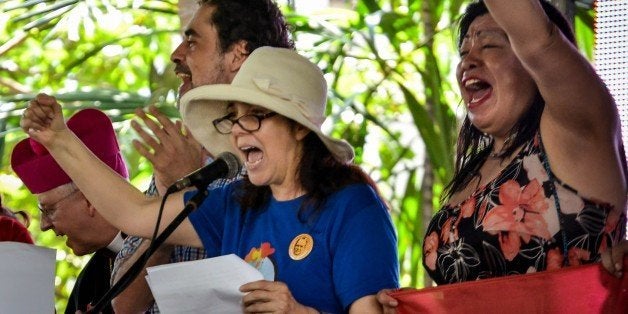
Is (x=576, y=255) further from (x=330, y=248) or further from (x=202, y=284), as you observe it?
(x=202, y=284)

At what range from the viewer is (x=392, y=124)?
675 cm

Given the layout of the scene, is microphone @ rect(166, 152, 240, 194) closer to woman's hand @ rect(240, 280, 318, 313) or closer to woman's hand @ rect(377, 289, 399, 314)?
woman's hand @ rect(240, 280, 318, 313)

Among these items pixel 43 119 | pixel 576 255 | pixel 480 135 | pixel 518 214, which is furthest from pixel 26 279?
pixel 576 255

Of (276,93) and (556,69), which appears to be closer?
(556,69)

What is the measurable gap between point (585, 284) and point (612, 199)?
0.21 m

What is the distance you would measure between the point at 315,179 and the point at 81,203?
127 centimetres

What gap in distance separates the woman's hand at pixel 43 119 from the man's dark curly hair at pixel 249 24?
602mm

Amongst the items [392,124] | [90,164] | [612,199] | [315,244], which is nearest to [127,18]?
[392,124]

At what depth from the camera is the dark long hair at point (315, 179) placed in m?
3.02

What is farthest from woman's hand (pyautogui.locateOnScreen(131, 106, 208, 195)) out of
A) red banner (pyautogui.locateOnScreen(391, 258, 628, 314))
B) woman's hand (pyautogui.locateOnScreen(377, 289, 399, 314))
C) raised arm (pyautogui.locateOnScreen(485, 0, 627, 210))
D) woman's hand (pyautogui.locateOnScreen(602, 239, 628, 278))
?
woman's hand (pyautogui.locateOnScreen(602, 239, 628, 278))

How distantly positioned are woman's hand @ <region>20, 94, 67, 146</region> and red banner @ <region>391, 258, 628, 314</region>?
45.4 inches

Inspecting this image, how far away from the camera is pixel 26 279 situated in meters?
3.45

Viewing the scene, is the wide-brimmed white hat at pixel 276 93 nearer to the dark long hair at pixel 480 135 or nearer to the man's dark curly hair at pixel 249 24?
the dark long hair at pixel 480 135

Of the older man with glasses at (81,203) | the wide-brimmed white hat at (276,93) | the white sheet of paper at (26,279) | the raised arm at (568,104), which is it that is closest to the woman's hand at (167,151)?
the wide-brimmed white hat at (276,93)
